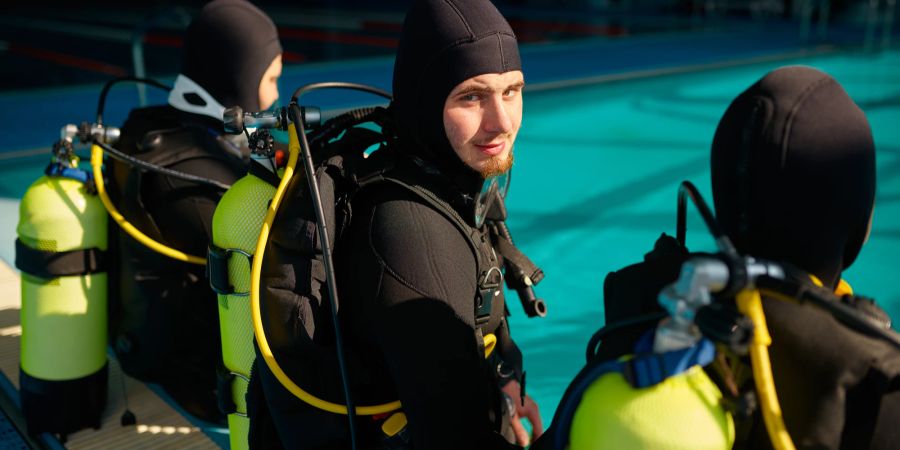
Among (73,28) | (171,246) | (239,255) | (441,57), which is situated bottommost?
(73,28)

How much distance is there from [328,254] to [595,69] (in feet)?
28.9

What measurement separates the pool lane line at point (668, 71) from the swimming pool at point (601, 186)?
3.6 inches

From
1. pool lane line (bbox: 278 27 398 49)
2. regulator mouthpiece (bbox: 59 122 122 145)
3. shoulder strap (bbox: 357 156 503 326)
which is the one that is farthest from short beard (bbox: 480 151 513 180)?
pool lane line (bbox: 278 27 398 49)

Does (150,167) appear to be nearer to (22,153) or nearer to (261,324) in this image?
(261,324)

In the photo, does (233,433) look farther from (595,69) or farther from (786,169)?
(595,69)

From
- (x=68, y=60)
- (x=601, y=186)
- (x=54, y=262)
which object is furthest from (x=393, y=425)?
(x=68, y=60)

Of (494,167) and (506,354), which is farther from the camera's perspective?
(506,354)

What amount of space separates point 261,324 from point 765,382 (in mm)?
878

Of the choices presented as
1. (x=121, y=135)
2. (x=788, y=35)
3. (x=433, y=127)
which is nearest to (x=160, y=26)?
(x=788, y=35)

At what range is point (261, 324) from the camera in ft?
4.74

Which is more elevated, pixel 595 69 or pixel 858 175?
pixel 858 175

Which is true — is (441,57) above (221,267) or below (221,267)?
above

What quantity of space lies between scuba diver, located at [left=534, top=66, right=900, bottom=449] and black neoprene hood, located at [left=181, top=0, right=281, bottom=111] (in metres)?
1.69

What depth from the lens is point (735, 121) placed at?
1121 mm
